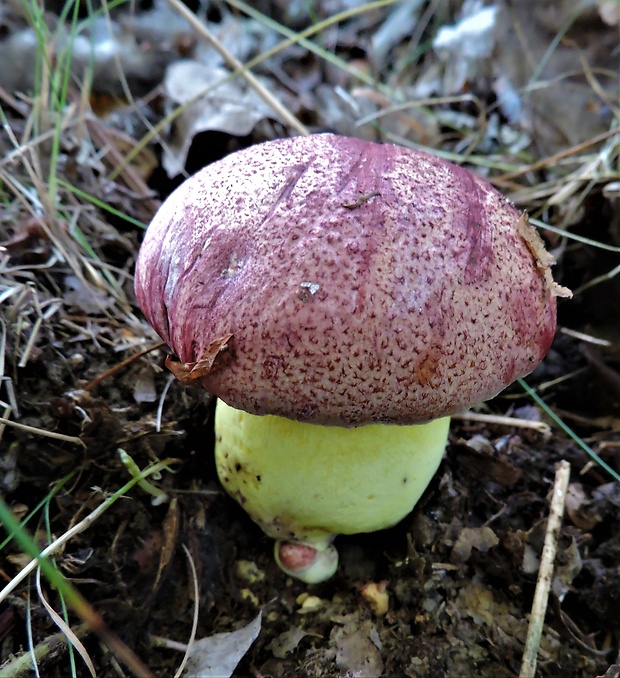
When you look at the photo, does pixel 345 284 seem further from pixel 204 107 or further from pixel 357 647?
pixel 204 107

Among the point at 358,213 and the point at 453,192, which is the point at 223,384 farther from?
the point at 453,192

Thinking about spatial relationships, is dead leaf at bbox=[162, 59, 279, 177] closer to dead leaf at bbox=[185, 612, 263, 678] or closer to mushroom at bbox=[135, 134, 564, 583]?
mushroom at bbox=[135, 134, 564, 583]

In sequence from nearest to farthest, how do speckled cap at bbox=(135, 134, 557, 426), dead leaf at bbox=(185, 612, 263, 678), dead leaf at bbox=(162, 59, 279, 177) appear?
1. speckled cap at bbox=(135, 134, 557, 426)
2. dead leaf at bbox=(185, 612, 263, 678)
3. dead leaf at bbox=(162, 59, 279, 177)

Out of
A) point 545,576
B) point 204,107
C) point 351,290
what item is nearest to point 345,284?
point 351,290

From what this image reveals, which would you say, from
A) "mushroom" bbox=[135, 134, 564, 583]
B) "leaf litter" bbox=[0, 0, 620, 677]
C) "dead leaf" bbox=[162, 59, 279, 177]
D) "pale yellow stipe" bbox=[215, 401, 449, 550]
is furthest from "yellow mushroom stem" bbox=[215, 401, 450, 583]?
"dead leaf" bbox=[162, 59, 279, 177]

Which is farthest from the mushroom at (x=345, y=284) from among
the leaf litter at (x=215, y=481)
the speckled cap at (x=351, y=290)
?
the leaf litter at (x=215, y=481)

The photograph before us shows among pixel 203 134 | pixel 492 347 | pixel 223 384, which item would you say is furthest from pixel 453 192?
pixel 203 134
